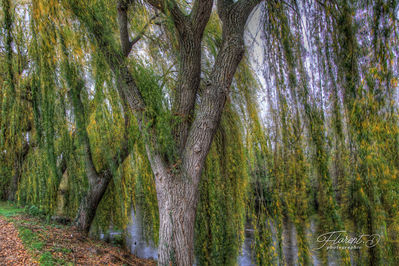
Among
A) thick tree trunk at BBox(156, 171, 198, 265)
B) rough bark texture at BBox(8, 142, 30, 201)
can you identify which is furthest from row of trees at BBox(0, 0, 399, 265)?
rough bark texture at BBox(8, 142, 30, 201)

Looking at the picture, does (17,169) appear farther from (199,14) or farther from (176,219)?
(199,14)

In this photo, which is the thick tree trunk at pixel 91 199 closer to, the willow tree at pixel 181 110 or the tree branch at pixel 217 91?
the willow tree at pixel 181 110

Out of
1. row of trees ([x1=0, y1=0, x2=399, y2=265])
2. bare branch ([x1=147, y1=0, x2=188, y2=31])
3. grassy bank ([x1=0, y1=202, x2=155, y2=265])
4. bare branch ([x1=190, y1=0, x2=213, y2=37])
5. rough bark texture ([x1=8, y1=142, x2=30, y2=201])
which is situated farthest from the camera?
rough bark texture ([x1=8, y1=142, x2=30, y2=201])

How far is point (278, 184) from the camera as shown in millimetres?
2418

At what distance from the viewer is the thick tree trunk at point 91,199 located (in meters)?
4.40

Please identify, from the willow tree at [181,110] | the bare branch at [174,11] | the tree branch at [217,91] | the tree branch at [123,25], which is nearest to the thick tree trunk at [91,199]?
the willow tree at [181,110]

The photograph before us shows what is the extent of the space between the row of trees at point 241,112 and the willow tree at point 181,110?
0.01 metres

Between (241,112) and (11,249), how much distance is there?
10.2 feet

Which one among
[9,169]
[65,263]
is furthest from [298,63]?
[9,169]

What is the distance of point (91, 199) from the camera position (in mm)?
4414

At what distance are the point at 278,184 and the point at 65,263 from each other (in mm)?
2464

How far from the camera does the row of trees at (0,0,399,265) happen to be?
6.50ft

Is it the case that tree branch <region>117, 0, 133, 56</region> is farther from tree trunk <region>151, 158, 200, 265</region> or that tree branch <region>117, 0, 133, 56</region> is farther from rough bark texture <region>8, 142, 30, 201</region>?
rough bark texture <region>8, 142, 30, 201</region>

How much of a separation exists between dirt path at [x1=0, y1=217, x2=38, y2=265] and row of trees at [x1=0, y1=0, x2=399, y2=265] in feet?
2.20
